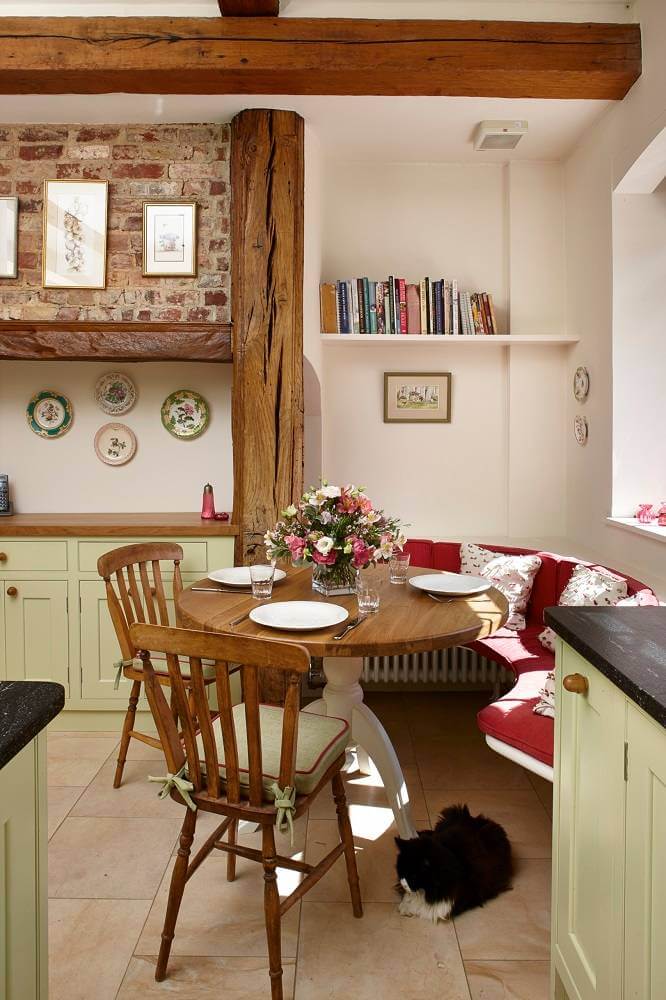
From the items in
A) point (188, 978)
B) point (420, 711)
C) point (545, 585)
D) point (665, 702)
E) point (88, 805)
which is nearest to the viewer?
point (665, 702)

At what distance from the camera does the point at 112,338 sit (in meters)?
3.33

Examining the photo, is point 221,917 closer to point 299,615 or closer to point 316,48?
point 299,615

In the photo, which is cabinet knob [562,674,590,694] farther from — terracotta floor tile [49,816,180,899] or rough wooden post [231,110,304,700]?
rough wooden post [231,110,304,700]

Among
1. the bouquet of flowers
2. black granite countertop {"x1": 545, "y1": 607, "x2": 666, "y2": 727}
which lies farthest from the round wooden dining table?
black granite countertop {"x1": 545, "y1": 607, "x2": 666, "y2": 727}

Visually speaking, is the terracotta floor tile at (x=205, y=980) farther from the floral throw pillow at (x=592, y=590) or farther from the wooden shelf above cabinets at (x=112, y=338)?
the wooden shelf above cabinets at (x=112, y=338)

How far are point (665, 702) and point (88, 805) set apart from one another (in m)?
2.28

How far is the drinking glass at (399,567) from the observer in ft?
8.86

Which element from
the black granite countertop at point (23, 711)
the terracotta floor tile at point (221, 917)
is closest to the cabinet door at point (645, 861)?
the black granite countertop at point (23, 711)

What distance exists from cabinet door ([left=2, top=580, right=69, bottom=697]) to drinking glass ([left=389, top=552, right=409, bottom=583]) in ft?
5.27

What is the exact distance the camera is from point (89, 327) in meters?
3.33

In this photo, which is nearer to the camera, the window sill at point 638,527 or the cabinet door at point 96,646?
the window sill at point 638,527

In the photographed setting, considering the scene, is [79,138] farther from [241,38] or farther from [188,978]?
[188,978]

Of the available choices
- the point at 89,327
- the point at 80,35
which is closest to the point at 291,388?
the point at 89,327

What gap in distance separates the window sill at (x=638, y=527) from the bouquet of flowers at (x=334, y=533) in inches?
44.5
